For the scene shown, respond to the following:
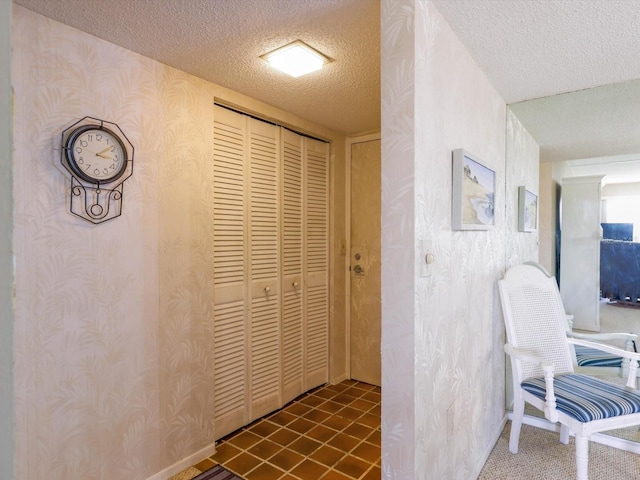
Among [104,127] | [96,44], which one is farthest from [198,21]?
[104,127]

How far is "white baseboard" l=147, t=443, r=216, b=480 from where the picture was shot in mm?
1921

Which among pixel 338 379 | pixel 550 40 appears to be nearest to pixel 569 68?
pixel 550 40

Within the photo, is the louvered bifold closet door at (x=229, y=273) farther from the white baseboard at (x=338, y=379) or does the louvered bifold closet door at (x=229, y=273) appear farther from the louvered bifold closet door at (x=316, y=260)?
the white baseboard at (x=338, y=379)

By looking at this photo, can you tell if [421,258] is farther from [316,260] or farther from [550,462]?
[316,260]

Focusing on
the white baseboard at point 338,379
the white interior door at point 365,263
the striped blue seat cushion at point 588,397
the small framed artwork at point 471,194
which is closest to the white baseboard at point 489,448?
the striped blue seat cushion at point 588,397

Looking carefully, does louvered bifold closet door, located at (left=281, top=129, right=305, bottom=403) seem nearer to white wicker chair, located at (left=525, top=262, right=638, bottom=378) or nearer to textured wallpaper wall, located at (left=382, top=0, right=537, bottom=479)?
textured wallpaper wall, located at (left=382, top=0, right=537, bottom=479)

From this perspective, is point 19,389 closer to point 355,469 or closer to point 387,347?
point 387,347

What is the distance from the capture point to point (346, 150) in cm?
335

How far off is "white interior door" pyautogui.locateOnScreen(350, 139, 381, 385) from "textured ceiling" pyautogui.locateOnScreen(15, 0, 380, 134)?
101cm

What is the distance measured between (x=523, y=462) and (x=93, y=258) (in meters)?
2.54

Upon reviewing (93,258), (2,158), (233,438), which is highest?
(2,158)

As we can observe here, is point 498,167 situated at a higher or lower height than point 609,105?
lower

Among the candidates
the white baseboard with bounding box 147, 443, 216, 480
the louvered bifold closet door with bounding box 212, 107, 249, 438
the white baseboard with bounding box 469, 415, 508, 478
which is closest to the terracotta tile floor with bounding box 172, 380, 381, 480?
the white baseboard with bounding box 147, 443, 216, 480

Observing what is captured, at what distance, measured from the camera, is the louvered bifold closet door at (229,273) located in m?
2.32
